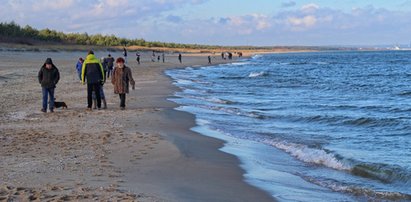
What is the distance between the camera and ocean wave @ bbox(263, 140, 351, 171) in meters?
9.00

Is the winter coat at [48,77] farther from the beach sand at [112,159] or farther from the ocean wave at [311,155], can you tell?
the ocean wave at [311,155]

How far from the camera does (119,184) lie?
6305mm

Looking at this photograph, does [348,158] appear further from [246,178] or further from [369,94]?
[369,94]

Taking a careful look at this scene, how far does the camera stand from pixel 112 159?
786 centimetres

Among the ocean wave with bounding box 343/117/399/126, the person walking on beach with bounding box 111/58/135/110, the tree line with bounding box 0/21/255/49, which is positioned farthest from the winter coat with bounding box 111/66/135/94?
the tree line with bounding box 0/21/255/49

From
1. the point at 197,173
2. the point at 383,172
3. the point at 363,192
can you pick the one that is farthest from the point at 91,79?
the point at 363,192

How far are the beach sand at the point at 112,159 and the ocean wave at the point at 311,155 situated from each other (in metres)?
1.39

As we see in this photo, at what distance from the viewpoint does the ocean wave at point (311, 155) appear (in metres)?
9.00

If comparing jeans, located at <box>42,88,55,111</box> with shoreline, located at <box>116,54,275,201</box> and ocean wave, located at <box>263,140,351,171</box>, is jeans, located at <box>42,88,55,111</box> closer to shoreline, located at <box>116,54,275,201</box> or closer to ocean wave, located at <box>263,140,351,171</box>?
shoreline, located at <box>116,54,275,201</box>

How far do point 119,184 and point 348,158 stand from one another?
4628 mm

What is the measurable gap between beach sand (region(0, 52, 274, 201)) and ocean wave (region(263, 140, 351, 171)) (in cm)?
139

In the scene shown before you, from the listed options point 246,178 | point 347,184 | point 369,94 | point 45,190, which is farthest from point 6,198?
point 369,94

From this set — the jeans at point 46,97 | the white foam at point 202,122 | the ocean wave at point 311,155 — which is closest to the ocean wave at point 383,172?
the ocean wave at point 311,155

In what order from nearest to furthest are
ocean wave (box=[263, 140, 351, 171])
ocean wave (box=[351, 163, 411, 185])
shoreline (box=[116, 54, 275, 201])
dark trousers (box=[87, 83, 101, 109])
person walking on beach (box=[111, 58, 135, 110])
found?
shoreline (box=[116, 54, 275, 201]) < ocean wave (box=[351, 163, 411, 185]) < ocean wave (box=[263, 140, 351, 171]) < dark trousers (box=[87, 83, 101, 109]) < person walking on beach (box=[111, 58, 135, 110])
